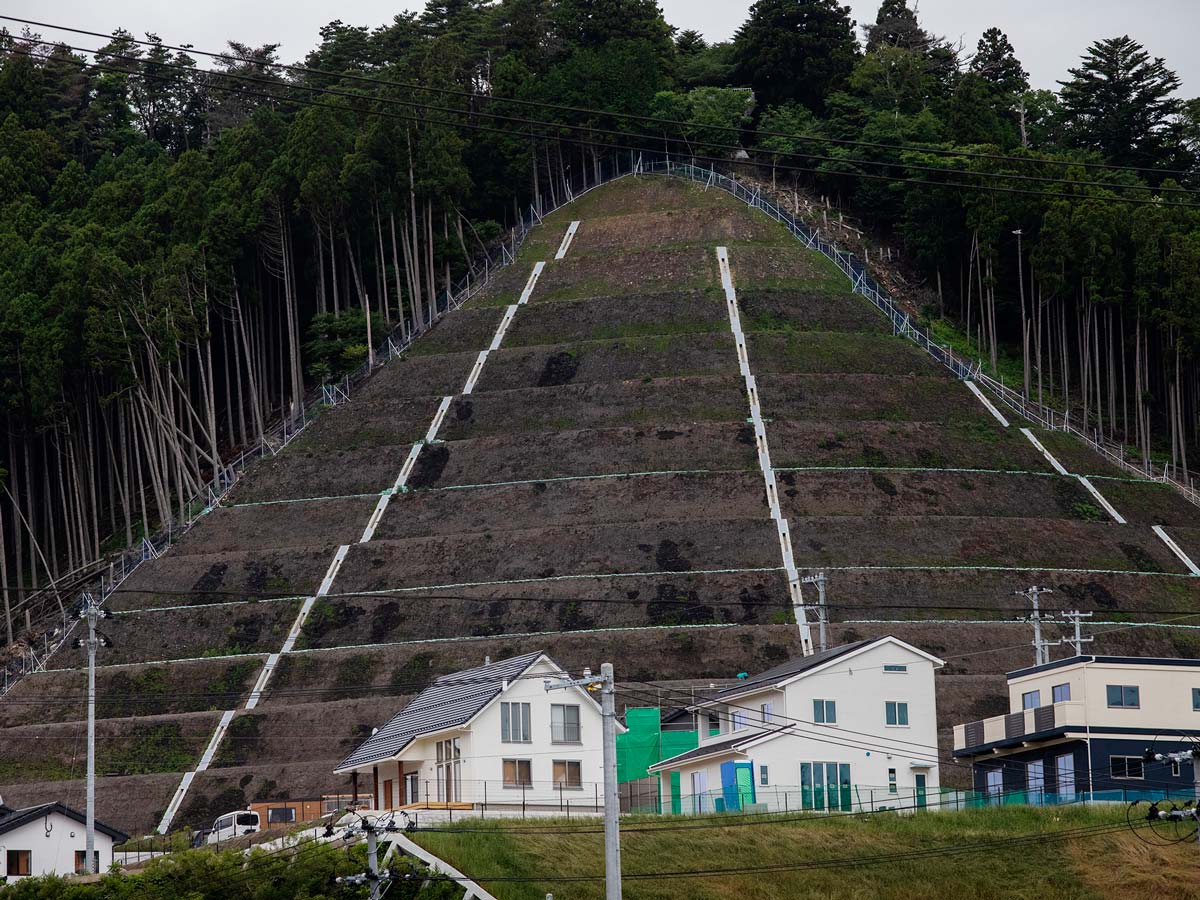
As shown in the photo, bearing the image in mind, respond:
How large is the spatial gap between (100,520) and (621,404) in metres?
25.8

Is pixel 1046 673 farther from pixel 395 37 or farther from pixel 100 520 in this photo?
pixel 395 37

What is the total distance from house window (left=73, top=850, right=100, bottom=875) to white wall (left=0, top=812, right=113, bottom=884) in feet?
0.48

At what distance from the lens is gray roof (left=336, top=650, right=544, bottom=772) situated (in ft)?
183

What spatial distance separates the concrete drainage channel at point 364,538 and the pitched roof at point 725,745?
1624 centimetres

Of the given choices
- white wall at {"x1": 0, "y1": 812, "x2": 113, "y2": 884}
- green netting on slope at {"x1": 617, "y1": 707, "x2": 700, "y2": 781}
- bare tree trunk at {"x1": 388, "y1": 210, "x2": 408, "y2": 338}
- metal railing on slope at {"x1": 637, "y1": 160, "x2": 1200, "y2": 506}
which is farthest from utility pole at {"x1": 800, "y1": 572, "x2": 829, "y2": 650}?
bare tree trunk at {"x1": 388, "y1": 210, "x2": 408, "y2": 338}

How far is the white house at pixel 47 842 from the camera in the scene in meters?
55.2

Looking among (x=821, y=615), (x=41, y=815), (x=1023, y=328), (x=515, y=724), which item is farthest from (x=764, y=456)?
(x=41, y=815)

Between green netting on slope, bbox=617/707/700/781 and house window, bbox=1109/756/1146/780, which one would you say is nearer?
house window, bbox=1109/756/1146/780

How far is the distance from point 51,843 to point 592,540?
92.0 feet

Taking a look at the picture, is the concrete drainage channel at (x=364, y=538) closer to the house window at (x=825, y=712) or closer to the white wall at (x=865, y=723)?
the white wall at (x=865, y=723)

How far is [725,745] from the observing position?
58.5 metres

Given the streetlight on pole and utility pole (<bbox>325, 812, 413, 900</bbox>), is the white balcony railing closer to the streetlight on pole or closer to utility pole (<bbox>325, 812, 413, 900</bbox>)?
utility pole (<bbox>325, 812, 413, 900</bbox>)

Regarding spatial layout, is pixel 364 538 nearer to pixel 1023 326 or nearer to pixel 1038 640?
pixel 1038 640

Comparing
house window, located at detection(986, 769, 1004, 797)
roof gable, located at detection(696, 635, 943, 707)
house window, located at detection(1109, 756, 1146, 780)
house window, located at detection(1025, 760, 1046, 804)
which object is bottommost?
house window, located at detection(986, 769, 1004, 797)
